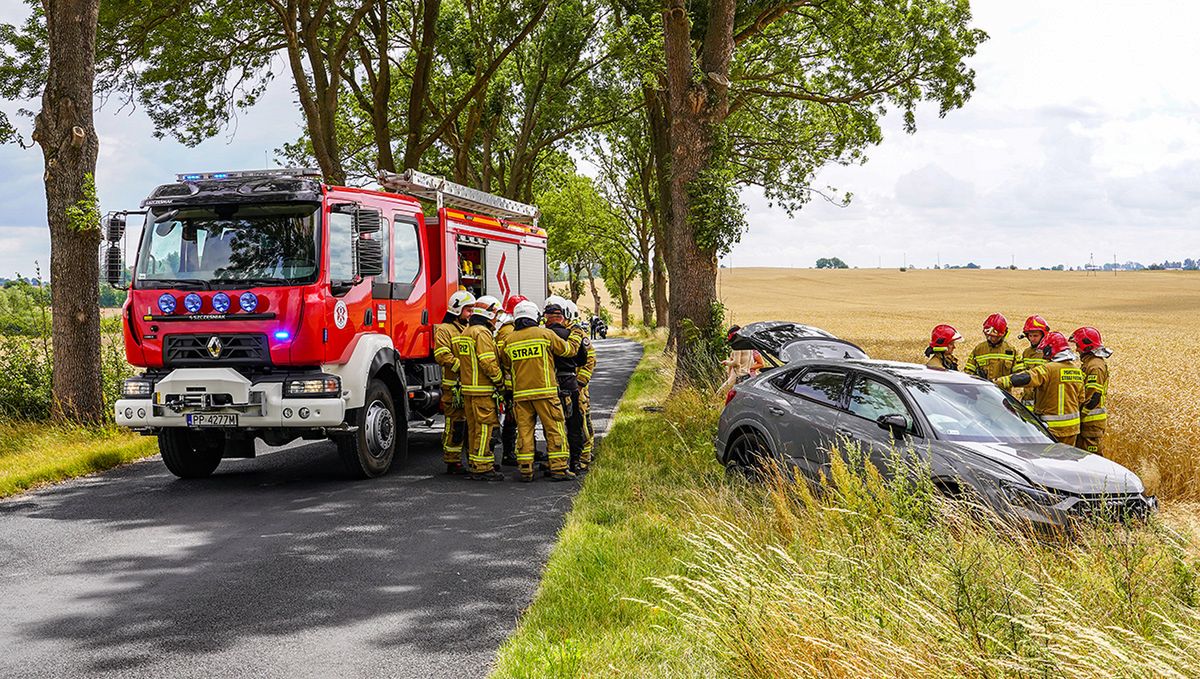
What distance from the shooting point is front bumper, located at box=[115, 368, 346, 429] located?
8453mm

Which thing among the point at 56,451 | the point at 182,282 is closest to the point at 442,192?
the point at 182,282

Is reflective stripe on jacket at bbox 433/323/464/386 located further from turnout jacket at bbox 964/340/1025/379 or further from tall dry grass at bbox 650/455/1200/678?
turnout jacket at bbox 964/340/1025/379

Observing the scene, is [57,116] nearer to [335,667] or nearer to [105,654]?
[105,654]

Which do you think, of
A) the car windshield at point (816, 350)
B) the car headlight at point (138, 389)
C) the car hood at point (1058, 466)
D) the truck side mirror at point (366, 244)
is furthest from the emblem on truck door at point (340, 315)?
the car hood at point (1058, 466)

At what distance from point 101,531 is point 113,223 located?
331 cm

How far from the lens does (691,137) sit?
560 inches

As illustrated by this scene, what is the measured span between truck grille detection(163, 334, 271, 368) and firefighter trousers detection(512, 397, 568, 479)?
2647 mm

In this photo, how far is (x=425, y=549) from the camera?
6699mm

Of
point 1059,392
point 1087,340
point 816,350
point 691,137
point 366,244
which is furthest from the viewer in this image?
point 691,137

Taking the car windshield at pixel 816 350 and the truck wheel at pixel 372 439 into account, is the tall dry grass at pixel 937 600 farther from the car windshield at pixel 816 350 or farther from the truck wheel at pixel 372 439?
the car windshield at pixel 816 350

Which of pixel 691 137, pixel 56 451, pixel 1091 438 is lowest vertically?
pixel 56 451

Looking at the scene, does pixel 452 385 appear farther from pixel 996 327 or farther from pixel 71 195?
pixel 996 327

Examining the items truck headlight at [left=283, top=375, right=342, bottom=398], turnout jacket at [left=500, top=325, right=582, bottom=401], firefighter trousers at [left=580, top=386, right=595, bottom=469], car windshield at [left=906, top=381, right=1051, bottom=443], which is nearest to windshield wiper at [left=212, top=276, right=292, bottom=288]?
truck headlight at [left=283, top=375, right=342, bottom=398]

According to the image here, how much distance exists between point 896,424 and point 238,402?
233 inches
